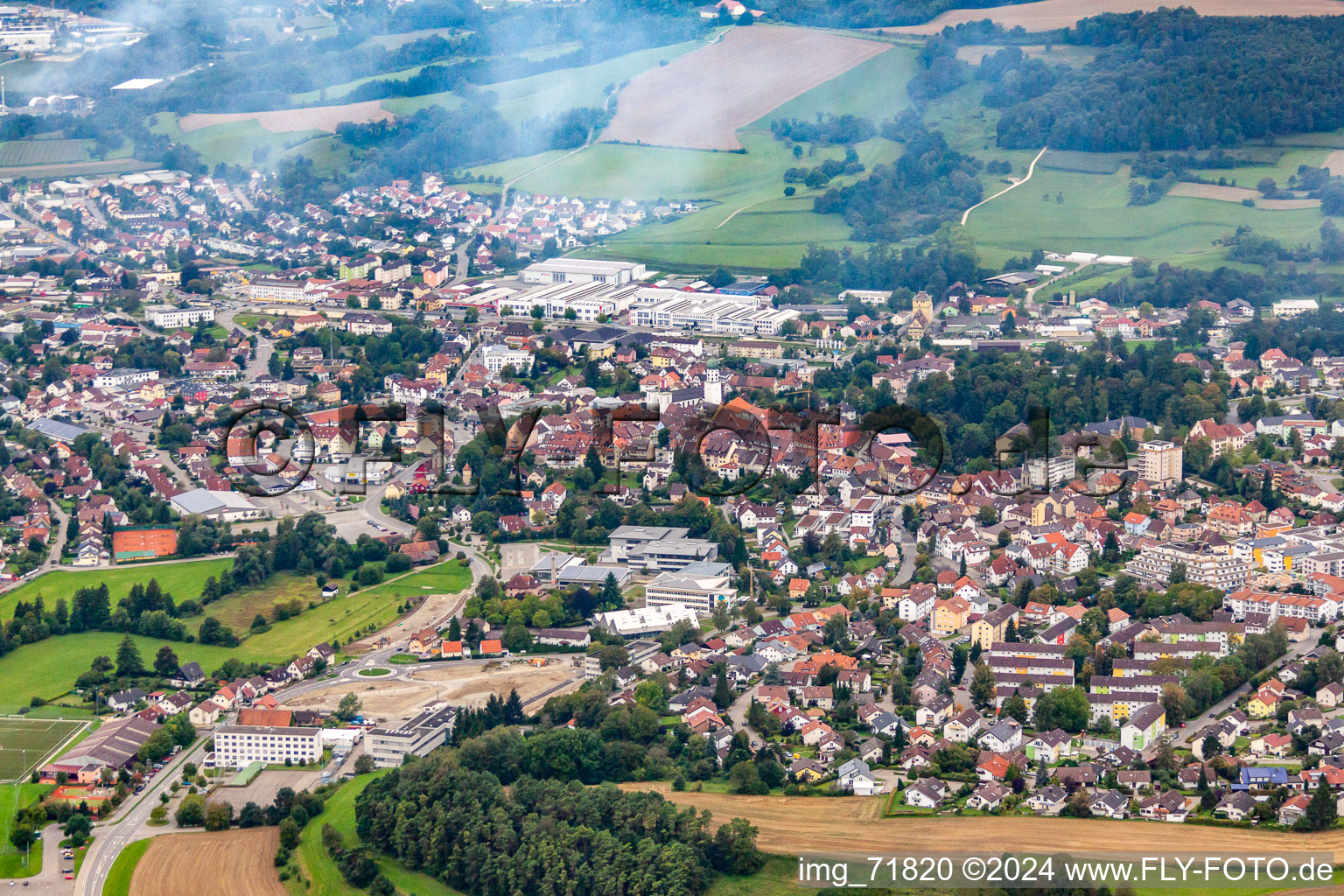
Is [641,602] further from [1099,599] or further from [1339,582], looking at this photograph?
[1339,582]

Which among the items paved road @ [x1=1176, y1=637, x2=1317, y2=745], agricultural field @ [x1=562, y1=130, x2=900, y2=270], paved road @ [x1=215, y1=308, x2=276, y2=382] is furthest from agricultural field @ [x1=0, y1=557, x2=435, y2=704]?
agricultural field @ [x1=562, y1=130, x2=900, y2=270]

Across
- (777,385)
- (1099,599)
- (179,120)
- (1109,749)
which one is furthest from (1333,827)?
(179,120)

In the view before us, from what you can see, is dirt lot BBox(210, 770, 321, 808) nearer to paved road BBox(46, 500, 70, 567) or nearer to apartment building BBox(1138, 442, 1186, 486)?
paved road BBox(46, 500, 70, 567)

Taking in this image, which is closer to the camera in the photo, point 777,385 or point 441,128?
point 777,385

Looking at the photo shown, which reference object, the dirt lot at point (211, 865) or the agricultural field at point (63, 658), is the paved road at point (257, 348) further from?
the dirt lot at point (211, 865)

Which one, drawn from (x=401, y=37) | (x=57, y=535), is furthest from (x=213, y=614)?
(x=401, y=37)

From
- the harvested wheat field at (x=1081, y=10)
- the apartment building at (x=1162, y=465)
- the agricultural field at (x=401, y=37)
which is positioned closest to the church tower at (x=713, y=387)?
the apartment building at (x=1162, y=465)

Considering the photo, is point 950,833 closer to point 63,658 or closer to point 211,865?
point 211,865
